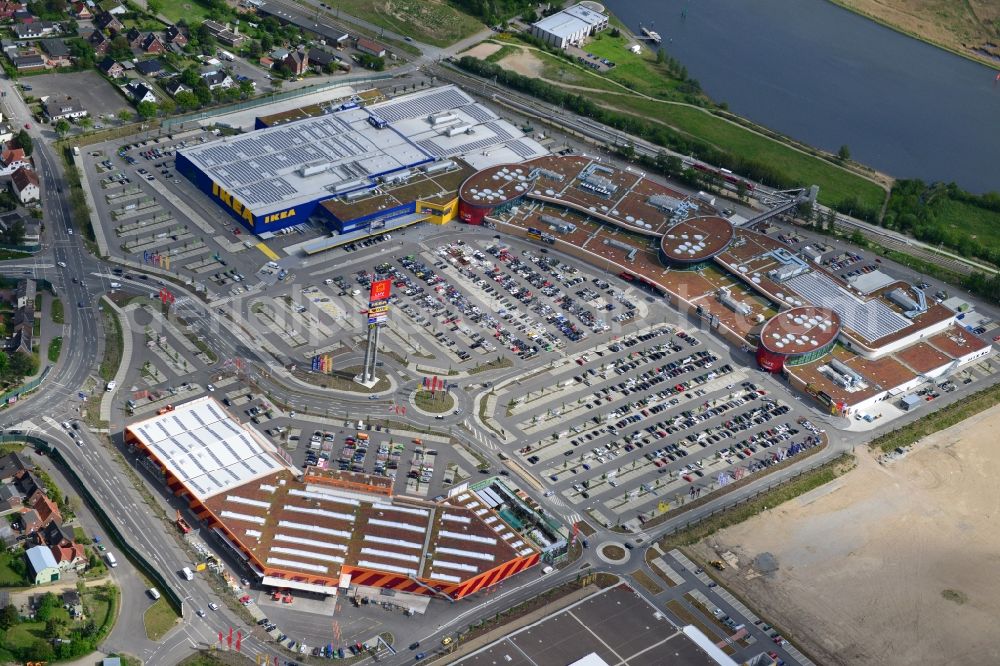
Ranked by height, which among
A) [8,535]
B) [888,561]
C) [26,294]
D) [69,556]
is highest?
[888,561]

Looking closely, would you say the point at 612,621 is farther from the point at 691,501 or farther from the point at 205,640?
the point at 205,640

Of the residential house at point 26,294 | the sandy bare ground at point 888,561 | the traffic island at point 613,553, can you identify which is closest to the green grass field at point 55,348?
the residential house at point 26,294

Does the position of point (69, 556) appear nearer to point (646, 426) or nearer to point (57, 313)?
point (57, 313)

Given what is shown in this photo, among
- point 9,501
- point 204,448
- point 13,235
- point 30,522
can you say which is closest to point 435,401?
point 204,448

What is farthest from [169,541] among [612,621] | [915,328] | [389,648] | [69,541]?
[915,328]

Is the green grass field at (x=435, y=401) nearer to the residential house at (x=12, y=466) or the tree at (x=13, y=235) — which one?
the residential house at (x=12, y=466)
